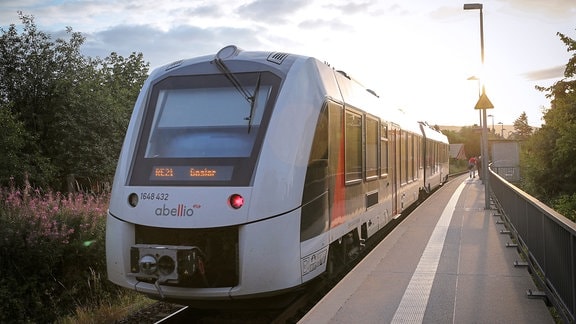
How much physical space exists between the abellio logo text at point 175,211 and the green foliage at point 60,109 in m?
23.1

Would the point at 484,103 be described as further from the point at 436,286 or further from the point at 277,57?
the point at 277,57

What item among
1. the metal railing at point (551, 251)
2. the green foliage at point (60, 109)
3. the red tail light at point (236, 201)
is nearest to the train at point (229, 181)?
the red tail light at point (236, 201)

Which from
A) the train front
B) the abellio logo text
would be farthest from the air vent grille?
the abellio logo text

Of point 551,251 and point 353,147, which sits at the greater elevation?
point 353,147

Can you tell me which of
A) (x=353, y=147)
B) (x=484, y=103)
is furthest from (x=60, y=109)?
(x=353, y=147)

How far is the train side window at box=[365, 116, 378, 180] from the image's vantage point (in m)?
9.05

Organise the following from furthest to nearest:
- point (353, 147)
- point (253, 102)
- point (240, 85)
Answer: point (353, 147) → point (240, 85) → point (253, 102)

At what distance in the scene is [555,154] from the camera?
1991 cm

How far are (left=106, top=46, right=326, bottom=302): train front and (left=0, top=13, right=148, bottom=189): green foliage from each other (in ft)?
74.0

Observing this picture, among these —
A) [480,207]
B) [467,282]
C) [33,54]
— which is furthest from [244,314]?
[33,54]

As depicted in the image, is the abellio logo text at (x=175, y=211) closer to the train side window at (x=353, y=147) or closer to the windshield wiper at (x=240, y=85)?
the windshield wiper at (x=240, y=85)

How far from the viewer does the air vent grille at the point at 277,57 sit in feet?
21.2

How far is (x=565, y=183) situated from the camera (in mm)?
19812

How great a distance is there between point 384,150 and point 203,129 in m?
5.21
